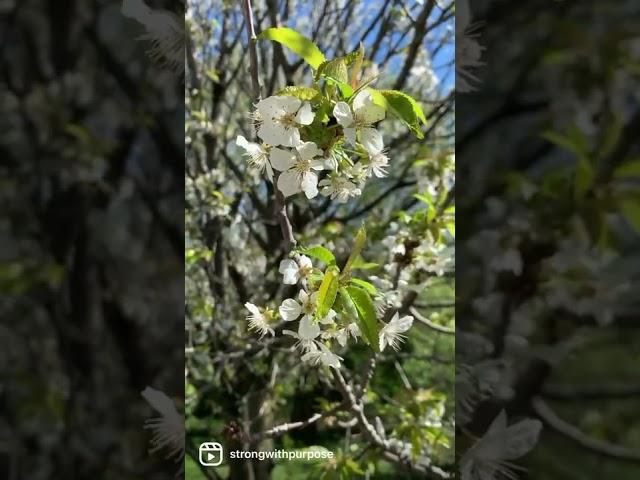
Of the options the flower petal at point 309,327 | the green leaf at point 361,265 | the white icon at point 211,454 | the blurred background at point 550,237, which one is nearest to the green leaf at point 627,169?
the blurred background at point 550,237

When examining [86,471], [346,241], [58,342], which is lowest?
[86,471]

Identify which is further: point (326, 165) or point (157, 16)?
point (157, 16)

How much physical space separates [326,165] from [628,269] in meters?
0.40

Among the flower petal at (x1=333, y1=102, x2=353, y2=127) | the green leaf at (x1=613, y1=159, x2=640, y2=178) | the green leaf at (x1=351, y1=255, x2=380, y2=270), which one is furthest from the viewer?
the green leaf at (x1=613, y1=159, x2=640, y2=178)

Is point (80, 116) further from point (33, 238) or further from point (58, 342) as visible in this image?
point (58, 342)

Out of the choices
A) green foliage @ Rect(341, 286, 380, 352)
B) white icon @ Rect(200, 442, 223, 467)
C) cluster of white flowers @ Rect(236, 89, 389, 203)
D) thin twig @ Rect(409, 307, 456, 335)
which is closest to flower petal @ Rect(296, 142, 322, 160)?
cluster of white flowers @ Rect(236, 89, 389, 203)

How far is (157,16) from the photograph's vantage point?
0.63 m

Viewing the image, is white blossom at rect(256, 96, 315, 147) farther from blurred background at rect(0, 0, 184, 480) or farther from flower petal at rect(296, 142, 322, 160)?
blurred background at rect(0, 0, 184, 480)

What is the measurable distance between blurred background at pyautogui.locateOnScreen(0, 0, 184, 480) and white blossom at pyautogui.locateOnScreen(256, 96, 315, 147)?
263 mm

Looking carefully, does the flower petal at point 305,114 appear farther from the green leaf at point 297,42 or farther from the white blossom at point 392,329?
the white blossom at point 392,329

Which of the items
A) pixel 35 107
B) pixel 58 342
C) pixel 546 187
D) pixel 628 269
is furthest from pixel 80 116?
pixel 628 269

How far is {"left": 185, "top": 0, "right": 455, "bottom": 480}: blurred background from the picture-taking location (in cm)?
61

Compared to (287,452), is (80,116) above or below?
above

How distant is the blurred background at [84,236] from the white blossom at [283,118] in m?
0.26
